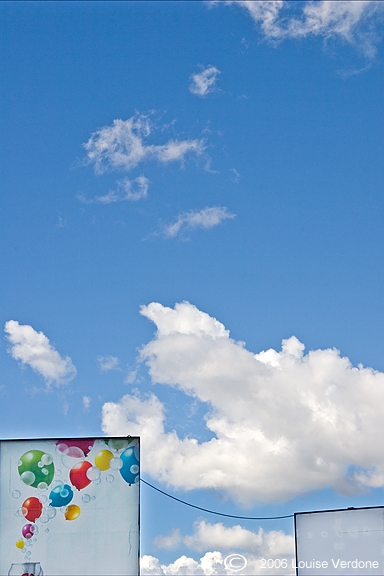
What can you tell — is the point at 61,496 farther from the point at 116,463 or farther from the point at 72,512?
the point at 116,463

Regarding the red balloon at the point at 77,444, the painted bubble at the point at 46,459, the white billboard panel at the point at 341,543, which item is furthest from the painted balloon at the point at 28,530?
the white billboard panel at the point at 341,543

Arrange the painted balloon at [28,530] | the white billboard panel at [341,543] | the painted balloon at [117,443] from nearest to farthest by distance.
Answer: the painted balloon at [28,530] < the painted balloon at [117,443] < the white billboard panel at [341,543]

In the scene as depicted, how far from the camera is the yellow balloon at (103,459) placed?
2650cm

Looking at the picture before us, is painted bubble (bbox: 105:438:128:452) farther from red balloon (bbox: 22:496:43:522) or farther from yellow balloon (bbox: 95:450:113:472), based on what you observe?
red balloon (bbox: 22:496:43:522)

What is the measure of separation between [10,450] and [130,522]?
4737mm

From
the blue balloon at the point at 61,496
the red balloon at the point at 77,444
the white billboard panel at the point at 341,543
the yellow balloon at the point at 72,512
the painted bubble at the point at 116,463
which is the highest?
the red balloon at the point at 77,444

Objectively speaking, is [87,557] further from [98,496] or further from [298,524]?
[298,524]

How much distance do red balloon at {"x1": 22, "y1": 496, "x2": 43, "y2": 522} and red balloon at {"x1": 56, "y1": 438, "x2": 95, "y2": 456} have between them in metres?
1.86

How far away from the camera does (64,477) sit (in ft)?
86.7

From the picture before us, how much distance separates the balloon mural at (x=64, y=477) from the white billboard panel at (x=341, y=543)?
6.79 metres

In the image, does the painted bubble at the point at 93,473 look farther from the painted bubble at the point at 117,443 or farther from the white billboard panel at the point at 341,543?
the white billboard panel at the point at 341,543

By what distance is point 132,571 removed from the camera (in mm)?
25547

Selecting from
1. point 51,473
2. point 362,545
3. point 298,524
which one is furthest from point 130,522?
point 362,545

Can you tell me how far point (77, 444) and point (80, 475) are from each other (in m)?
1.05
